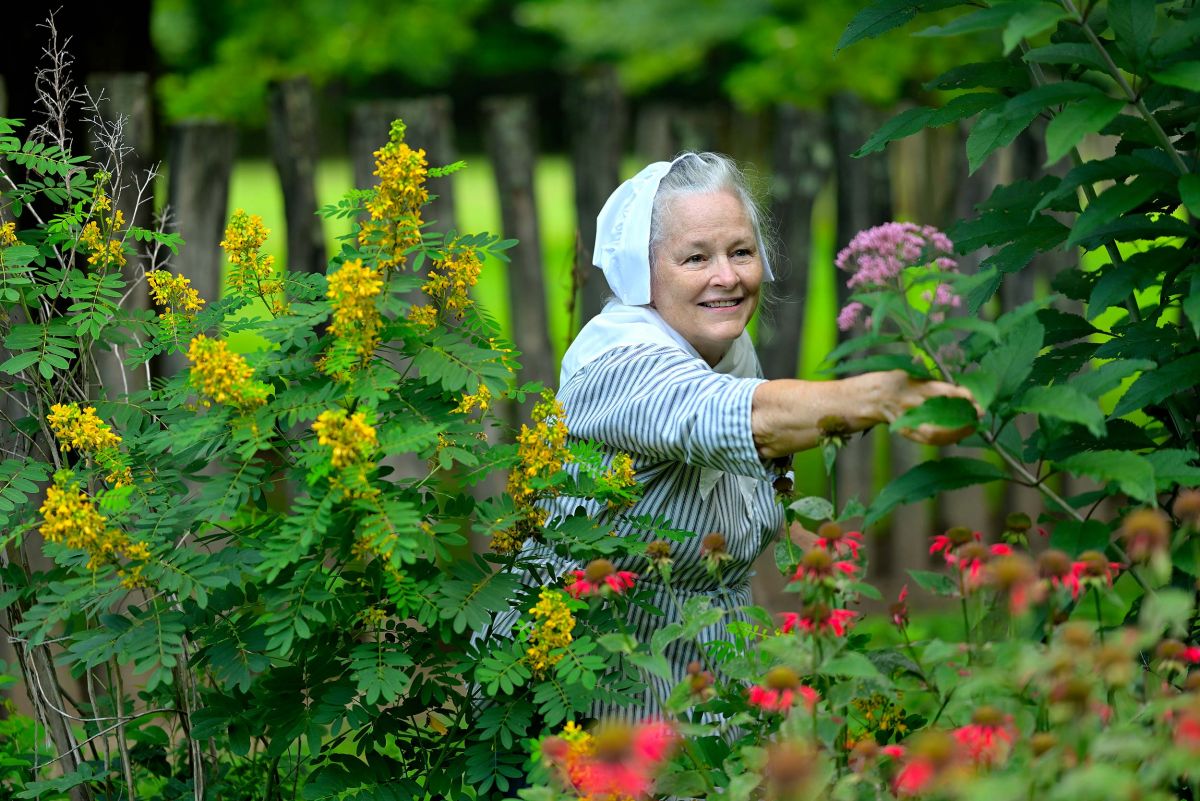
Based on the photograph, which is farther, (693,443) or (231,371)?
(693,443)

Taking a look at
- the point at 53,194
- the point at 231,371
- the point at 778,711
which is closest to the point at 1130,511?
the point at 778,711

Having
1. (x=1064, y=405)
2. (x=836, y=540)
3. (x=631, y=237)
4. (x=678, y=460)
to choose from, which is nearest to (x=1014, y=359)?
(x=1064, y=405)

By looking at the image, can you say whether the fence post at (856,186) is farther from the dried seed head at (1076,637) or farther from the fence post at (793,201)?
the dried seed head at (1076,637)

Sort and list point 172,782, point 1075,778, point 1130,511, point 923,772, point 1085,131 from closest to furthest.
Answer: point 1075,778, point 923,772, point 1085,131, point 1130,511, point 172,782

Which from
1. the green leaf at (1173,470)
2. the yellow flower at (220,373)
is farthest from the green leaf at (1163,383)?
the yellow flower at (220,373)

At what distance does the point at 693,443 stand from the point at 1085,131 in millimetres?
783

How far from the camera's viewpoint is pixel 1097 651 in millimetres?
1555

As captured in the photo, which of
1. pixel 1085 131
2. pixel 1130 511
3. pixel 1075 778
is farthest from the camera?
pixel 1130 511

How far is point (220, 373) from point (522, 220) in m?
3.43

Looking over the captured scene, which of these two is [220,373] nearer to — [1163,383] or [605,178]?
[1163,383]

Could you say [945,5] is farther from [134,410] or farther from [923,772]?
[134,410]

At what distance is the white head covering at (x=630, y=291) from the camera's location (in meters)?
Result: 2.66

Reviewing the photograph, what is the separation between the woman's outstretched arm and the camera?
1.96 metres

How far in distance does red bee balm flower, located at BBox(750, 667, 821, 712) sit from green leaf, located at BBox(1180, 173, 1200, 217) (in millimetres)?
865
